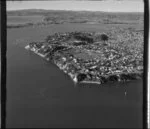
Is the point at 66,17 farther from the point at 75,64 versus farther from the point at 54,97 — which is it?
the point at 54,97

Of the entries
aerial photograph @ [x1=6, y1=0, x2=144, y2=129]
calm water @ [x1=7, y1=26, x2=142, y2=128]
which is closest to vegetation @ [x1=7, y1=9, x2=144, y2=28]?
aerial photograph @ [x1=6, y1=0, x2=144, y2=129]

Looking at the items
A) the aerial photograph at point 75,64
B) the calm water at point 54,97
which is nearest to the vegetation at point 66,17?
the aerial photograph at point 75,64

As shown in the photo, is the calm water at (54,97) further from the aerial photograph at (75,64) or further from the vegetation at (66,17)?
the vegetation at (66,17)

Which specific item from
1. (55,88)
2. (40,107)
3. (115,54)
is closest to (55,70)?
(55,88)

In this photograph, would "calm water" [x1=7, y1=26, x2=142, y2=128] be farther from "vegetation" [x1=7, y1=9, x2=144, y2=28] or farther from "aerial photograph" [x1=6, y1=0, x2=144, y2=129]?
"vegetation" [x1=7, y1=9, x2=144, y2=28]

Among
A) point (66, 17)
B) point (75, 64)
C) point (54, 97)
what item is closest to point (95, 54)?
point (75, 64)

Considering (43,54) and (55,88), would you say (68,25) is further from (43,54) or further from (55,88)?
(55,88)

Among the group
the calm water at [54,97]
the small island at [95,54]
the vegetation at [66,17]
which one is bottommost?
the calm water at [54,97]
